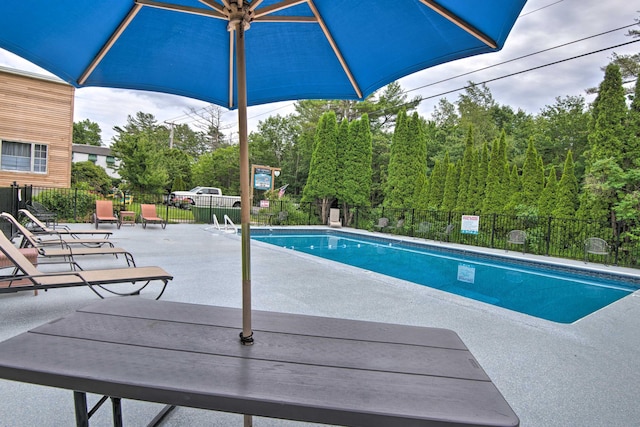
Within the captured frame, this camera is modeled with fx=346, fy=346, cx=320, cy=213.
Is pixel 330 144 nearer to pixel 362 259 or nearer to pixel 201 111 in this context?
pixel 362 259

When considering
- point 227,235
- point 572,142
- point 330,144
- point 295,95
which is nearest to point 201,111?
point 330,144

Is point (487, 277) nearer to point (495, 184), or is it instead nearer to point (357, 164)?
point (495, 184)

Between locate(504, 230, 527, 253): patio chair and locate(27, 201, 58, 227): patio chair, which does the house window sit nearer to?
locate(27, 201, 58, 227): patio chair

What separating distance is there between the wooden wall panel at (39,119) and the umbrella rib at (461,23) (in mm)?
16534

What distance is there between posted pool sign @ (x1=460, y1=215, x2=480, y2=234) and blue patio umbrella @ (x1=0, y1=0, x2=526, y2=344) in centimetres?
1004

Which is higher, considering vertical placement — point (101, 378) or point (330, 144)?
point (330, 144)

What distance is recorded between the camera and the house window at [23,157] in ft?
43.4

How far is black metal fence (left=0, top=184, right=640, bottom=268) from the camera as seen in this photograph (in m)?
9.35

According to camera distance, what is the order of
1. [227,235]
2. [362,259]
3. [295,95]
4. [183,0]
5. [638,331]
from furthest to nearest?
[227,235]
[362,259]
[638,331]
[295,95]
[183,0]

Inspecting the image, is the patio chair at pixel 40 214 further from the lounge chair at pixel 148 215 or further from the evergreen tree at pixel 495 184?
the evergreen tree at pixel 495 184

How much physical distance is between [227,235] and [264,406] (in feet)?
32.3

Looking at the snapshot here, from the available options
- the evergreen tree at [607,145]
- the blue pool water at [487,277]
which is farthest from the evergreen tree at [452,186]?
the evergreen tree at [607,145]


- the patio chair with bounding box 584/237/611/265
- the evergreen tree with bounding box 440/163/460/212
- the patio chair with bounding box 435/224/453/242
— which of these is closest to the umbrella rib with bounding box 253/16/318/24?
the patio chair with bounding box 584/237/611/265

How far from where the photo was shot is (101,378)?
1.18 meters
